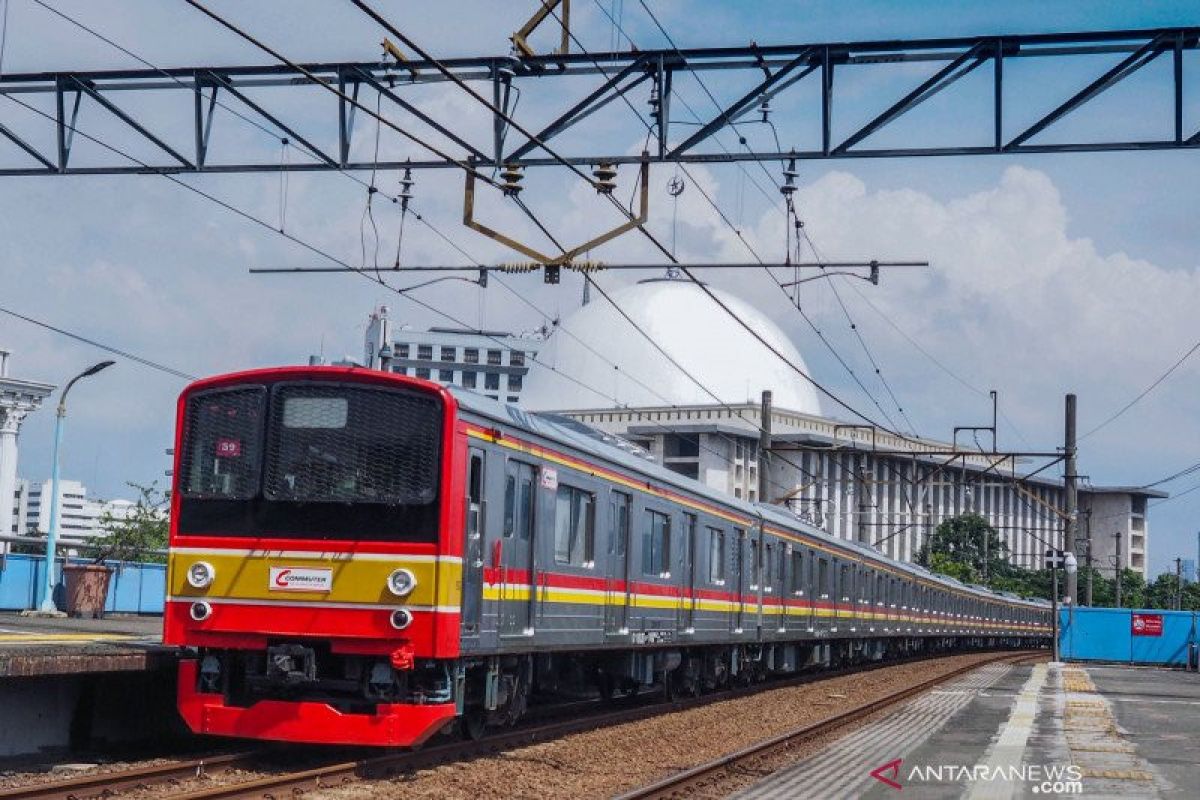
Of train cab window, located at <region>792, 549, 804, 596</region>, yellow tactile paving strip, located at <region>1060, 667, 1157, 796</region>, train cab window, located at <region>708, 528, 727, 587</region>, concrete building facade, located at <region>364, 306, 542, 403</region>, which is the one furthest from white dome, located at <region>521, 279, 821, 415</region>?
yellow tactile paving strip, located at <region>1060, 667, 1157, 796</region>

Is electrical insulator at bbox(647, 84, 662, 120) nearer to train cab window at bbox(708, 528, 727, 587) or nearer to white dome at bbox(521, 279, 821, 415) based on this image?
train cab window at bbox(708, 528, 727, 587)

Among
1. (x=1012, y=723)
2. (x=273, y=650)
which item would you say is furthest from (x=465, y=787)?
(x=1012, y=723)

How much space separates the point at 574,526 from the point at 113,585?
23.2 m

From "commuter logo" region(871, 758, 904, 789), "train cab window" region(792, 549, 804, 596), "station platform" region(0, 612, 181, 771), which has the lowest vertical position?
"commuter logo" region(871, 758, 904, 789)

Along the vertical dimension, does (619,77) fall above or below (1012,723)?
above

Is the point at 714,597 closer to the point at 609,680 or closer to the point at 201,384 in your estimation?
the point at 609,680

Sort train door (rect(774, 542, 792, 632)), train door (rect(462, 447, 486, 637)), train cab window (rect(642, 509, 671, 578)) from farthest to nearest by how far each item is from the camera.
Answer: train door (rect(774, 542, 792, 632))
train cab window (rect(642, 509, 671, 578))
train door (rect(462, 447, 486, 637))

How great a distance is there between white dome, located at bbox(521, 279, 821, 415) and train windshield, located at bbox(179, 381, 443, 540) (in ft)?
350

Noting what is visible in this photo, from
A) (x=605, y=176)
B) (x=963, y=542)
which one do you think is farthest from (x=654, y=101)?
(x=963, y=542)

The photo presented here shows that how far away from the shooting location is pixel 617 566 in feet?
62.6

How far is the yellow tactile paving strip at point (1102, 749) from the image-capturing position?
14.8m

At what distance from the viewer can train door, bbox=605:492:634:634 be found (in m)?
18.8

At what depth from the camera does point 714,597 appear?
24109mm

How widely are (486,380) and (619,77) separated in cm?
16944
